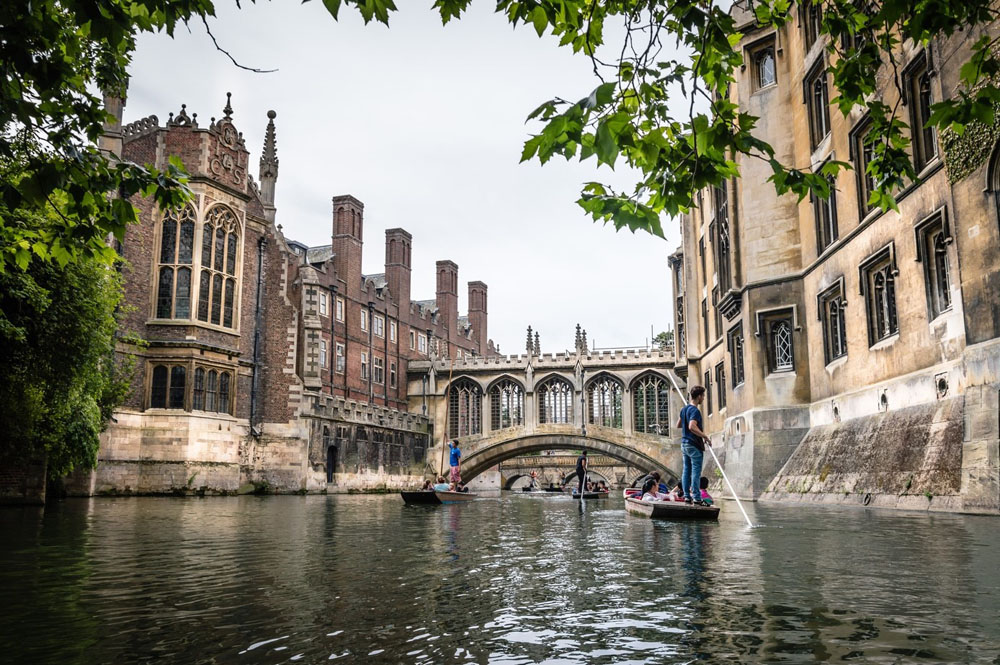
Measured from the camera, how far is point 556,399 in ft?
149

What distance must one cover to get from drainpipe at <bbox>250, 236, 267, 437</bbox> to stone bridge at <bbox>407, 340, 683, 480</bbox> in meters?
12.2

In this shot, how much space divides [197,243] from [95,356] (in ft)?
40.2

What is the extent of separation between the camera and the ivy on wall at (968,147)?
11.0 m

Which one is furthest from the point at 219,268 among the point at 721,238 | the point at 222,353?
the point at 721,238

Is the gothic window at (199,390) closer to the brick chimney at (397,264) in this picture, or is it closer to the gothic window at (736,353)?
the gothic window at (736,353)

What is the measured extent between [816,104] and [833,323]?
214 inches

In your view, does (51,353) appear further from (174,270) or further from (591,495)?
(591,495)

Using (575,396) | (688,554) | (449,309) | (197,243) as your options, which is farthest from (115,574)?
(449,309)

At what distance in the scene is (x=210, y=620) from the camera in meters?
4.02

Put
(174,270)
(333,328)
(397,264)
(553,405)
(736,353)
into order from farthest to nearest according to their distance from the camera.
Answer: (397,264) → (553,405) → (333,328) → (174,270) → (736,353)

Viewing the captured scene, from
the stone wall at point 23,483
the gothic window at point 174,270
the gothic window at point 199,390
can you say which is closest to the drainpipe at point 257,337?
→ the gothic window at point 199,390

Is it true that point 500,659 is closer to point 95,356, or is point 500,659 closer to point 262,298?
point 95,356

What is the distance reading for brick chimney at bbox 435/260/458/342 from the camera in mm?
59725

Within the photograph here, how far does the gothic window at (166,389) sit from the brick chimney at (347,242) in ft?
60.7
